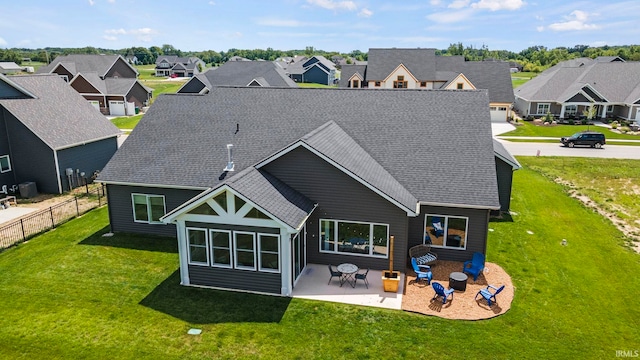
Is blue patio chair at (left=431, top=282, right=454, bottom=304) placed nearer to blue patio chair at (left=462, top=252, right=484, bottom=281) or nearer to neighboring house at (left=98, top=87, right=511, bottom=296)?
blue patio chair at (left=462, top=252, right=484, bottom=281)

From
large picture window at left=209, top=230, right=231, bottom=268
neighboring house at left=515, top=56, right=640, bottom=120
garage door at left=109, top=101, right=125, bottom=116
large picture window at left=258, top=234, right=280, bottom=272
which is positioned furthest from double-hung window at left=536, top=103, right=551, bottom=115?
garage door at left=109, top=101, right=125, bottom=116

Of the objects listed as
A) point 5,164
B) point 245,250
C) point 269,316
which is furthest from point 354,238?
point 5,164

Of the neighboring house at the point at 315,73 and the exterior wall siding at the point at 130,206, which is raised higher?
the neighboring house at the point at 315,73

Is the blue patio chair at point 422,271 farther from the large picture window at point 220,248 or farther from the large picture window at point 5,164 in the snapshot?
the large picture window at point 5,164

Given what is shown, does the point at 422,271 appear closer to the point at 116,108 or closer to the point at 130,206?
the point at 130,206

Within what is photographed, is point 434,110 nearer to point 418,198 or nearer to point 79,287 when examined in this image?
point 418,198

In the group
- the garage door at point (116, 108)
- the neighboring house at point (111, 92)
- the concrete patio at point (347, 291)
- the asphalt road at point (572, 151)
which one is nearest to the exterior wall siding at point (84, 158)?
the concrete patio at point (347, 291)
